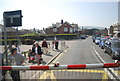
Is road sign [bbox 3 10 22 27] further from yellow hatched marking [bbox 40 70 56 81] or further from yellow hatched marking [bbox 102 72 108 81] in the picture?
yellow hatched marking [bbox 102 72 108 81]

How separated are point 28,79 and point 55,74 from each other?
1229mm

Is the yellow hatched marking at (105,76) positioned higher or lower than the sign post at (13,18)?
lower

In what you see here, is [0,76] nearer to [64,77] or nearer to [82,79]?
[64,77]

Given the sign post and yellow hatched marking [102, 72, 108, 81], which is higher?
the sign post

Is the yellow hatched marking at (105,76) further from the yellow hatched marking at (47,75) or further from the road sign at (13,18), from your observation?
the road sign at (13,18)

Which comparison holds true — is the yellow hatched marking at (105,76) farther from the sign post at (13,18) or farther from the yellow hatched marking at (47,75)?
the sign post at (13,18)

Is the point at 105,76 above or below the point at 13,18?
below

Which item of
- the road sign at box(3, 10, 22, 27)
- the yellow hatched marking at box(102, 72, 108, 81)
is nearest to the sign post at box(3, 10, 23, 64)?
the road sign at box(3, 10, 22, 27)

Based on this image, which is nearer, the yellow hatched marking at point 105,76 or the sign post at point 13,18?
the yellow hatched marking at point 105,76

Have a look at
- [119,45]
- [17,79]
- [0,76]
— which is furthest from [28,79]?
[119,45]

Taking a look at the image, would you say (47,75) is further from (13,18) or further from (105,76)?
(13,18)

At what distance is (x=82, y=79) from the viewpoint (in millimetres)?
6055

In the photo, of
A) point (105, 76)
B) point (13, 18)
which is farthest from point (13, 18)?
point (105, 76)

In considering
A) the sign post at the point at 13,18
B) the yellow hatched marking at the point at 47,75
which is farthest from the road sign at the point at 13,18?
the yellow hatched marking at the point at 47,75
